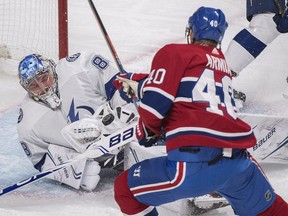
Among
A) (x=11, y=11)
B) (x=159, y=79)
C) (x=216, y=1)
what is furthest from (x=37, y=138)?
(x=216, y=1)

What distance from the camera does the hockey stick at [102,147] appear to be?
2.97 meters

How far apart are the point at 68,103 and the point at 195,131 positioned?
1156mm

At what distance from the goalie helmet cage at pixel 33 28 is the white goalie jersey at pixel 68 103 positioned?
0.79 m

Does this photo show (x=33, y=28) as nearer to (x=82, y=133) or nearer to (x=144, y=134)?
(x=82, y=133)

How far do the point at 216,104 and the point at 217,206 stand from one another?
703 mm

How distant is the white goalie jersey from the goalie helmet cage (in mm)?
789

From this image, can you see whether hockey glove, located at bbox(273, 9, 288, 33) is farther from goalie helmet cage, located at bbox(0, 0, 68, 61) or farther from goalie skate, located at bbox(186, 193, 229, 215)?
goalie skate, located at bbox(186, 193, 229, 215)

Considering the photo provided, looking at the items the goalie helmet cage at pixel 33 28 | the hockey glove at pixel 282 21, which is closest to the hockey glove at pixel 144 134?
the hockey glove at pixel 282 21

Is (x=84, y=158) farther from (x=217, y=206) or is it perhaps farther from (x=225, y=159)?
(x=225, y=159)

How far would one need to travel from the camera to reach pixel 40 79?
328 cm

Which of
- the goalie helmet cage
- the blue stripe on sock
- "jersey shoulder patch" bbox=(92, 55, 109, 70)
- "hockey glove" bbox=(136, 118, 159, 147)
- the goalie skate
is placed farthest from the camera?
the goalie helmet cage

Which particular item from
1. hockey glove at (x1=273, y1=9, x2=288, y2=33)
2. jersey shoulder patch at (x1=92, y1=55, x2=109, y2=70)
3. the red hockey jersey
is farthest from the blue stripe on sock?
the red hockey jersey

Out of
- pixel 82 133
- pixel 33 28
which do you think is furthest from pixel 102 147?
pixel 33 28

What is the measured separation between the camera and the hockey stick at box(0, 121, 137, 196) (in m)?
2.97
